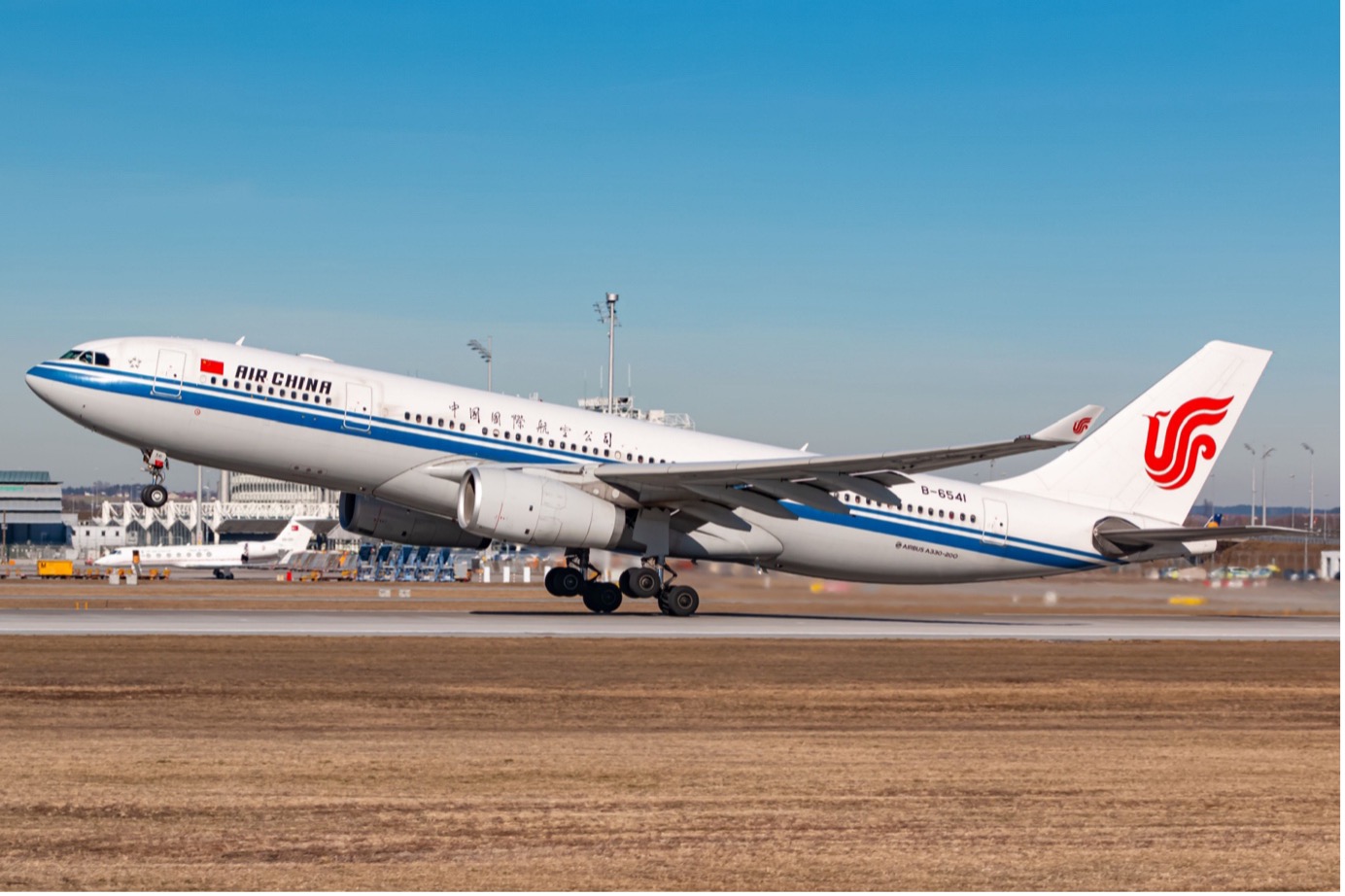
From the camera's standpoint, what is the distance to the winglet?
32.6 metres

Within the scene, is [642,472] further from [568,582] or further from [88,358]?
[88,358]

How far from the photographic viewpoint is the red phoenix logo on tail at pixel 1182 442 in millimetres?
41781

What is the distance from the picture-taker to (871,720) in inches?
737

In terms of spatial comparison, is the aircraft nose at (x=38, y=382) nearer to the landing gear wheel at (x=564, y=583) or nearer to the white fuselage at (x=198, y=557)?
the landing gear wheel at (x=564, y=583)

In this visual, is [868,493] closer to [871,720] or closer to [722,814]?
[871,720]

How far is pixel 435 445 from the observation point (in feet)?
122

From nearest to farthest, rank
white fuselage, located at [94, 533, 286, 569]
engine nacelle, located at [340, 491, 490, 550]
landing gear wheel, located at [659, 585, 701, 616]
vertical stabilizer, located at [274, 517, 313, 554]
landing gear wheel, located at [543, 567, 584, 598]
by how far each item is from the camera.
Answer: landing gear wheel, located at [659, 585, 701, 616] → engine nacelle, located at [340, 491, 490, 550] → landing gear wheel, located at [543, 567, 584, 598] → white fuselage, located at [94, 533, 286, 569] → vertical stabilizer, located at [274, 517, 313, 554]

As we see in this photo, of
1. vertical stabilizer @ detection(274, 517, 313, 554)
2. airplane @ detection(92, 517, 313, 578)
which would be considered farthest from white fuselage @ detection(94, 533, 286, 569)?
vertical stabilizer @ detection(274, 517, 313, 554)

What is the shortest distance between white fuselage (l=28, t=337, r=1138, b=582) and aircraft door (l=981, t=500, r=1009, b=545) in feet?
0.09

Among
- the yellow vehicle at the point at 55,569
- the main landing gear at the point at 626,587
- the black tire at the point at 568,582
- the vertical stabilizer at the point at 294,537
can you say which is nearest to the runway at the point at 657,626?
the main landing gear at the point at 626,587

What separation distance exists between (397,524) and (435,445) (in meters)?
4.21

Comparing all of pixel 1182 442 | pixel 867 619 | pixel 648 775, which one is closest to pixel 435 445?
pixel 867 619

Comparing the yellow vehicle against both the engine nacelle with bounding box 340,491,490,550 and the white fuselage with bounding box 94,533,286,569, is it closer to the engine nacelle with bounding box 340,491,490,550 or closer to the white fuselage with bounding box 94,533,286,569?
the white fuselage with bounding box 94,533,286,569

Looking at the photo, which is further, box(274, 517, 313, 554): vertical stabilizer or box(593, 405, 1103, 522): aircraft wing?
box(274, 517, 313, 554): vertical stabilizer
